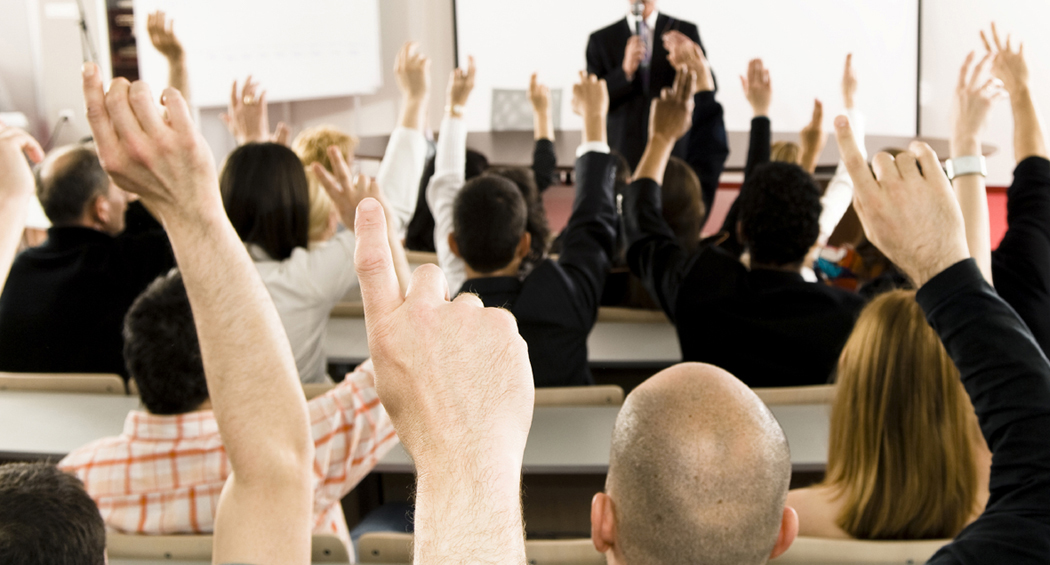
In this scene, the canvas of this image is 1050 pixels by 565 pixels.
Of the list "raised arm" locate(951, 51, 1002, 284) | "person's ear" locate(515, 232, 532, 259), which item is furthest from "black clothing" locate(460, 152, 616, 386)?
"raised arm" locate(951, 51, 1002, 284)

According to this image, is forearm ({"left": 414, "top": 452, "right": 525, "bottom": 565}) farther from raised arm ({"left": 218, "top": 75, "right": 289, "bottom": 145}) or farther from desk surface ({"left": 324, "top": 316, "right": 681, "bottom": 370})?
raised arm ({"left": 218, "top": 75, "right": 289, "bottom": 145})

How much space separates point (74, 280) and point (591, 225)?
152cm

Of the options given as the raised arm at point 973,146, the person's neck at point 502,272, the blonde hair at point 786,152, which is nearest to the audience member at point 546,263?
the person's neck at point 502,272

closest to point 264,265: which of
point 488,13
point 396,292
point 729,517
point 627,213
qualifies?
point 627,213

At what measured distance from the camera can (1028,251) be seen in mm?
1743

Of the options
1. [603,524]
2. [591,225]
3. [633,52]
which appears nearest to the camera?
[603,524]

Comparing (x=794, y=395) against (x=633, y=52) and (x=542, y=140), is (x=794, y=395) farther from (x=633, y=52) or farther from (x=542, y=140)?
(x=633, y=52)

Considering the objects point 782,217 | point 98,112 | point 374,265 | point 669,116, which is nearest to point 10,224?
point 98,112

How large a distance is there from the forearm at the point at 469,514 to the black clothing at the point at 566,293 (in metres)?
1.45

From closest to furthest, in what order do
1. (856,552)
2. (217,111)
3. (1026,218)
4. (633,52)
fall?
(856,552) < (1026,218) < (633,52) < (217,111)

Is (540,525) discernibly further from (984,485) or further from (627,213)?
(984,485)

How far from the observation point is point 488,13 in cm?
755

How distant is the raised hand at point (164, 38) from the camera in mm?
2734

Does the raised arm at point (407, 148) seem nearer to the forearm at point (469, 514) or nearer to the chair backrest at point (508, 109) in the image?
the forearm at point (469, 514)
